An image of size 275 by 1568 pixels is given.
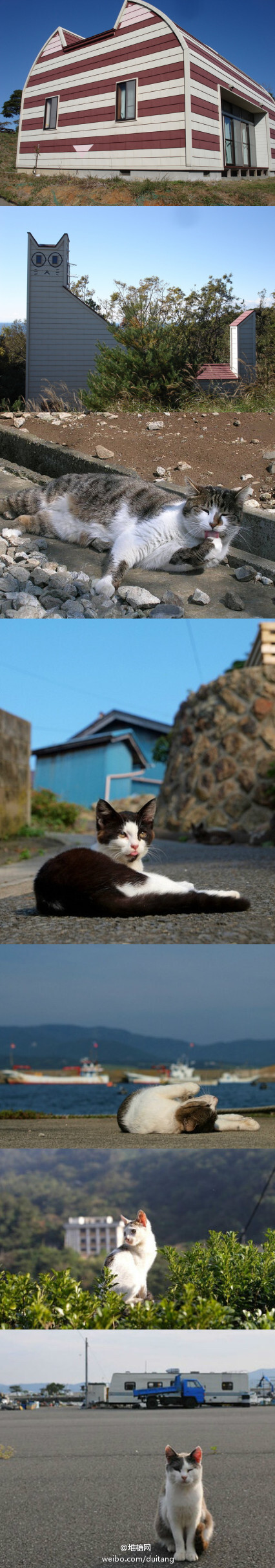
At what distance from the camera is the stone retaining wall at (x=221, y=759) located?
5.49 meters

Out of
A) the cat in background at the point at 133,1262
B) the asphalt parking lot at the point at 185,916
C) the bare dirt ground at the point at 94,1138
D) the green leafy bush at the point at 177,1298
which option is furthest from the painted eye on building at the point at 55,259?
the green leafy bush at the point at 177,1298

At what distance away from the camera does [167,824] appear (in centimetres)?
556

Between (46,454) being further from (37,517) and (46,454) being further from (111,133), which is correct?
(111,133)

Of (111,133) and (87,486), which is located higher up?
(111,133)

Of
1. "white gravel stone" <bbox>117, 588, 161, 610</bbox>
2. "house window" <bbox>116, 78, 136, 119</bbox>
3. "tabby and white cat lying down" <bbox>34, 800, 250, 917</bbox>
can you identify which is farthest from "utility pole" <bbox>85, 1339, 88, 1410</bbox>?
"house window" <bbox>116, 78, 136, 119</bbox>

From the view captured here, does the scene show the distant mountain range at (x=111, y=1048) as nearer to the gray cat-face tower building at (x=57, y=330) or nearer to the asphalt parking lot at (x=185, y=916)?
the asphalt parking lot at (x=185, y=916)

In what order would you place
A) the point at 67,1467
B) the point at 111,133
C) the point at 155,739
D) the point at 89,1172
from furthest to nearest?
the point at 89,1172, the point at 155,739, the point at 111,133, the point at 67,1467

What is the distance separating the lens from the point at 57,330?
5578 mm

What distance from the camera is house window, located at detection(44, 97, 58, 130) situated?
507cm

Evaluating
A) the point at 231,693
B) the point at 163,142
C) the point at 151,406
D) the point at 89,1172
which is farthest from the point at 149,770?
the point at 163,142

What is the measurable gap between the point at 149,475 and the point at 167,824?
1816 millimetres

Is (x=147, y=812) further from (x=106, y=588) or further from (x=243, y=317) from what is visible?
(x=243, y=317)

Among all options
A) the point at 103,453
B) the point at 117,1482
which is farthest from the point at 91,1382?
the point at 103,453

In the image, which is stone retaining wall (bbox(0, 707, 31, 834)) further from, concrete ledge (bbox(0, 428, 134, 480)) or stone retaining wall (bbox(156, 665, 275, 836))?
concrete ledge (bbox(0, 428, 134, 480))
